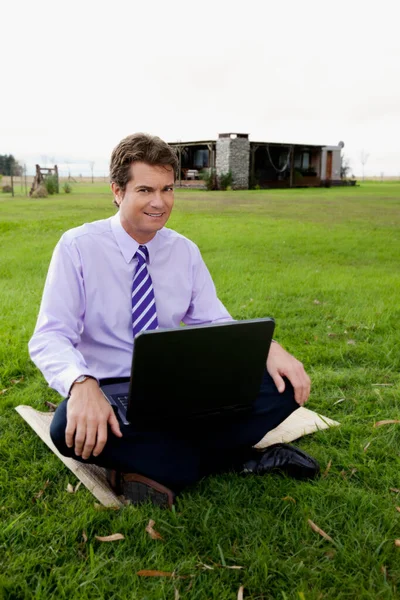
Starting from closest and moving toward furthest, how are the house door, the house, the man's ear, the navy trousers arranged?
the navy trousers → the man's ear → the house → the house door

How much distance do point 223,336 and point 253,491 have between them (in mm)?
901

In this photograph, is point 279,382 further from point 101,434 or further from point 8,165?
point 8,165

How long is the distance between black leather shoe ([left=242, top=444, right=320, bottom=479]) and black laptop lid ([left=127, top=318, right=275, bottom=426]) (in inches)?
18.7

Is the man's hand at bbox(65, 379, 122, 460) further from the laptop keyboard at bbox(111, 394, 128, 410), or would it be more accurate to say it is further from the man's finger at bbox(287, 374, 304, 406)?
the man's finger at bbox(287, 374, 304, 406)

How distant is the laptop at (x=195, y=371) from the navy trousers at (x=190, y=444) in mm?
123

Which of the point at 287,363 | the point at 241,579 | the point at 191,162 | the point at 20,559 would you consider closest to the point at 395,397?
the point at 287,363

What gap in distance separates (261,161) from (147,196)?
114 ft

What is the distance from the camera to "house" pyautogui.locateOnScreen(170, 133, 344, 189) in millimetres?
33500

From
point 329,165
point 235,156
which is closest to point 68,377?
point 235,156

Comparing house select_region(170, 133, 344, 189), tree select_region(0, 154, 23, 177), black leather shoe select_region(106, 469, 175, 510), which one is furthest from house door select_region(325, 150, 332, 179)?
black leather shoe select_region(106, 469, 175, 510)

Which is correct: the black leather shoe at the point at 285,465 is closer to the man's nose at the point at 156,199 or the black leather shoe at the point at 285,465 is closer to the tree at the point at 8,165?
the man's nose at the point at 156,199

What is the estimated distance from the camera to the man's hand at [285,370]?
8.99 feet

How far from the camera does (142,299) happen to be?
9.54 ft

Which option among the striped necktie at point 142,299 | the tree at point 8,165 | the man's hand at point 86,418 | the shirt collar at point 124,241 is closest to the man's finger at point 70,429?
the man's hand at point 86,418
